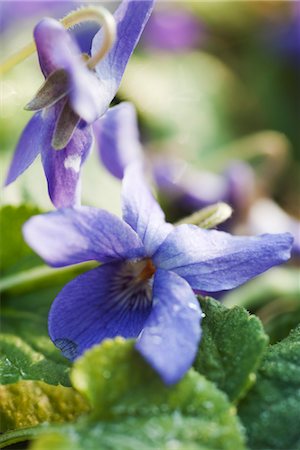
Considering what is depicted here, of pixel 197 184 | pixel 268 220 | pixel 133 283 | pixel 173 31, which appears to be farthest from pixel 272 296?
pixel 173 31

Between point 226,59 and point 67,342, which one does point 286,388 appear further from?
point 226,59

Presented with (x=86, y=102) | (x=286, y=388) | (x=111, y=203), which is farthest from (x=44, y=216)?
(x=111, y=203)

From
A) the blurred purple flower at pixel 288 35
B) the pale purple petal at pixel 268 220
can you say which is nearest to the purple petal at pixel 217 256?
the pale purple petal at pixel 268 220

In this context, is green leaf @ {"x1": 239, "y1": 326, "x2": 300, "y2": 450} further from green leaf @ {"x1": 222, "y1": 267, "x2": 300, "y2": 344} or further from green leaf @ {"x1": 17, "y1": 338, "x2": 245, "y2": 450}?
green leaf @ {"x1": 222, "y1": 267, "x2": 300, "y2": 344}

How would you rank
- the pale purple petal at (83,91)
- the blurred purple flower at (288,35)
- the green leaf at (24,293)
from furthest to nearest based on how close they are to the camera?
the blurred purple flower at (288,35)
the green leaf at (24,293)
the pale purple petal at (83,91)

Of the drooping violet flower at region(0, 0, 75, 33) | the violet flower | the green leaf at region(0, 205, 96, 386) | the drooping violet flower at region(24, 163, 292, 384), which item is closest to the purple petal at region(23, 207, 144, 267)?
the drooping violet flower at region(24, 163, 292, 384)

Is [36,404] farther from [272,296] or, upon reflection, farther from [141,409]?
[272,296]

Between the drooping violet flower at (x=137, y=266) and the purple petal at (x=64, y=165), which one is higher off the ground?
the purple petal at (x=64, y=165)

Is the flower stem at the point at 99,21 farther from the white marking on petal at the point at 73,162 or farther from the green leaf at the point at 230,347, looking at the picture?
the green leaf at the point at 230,347

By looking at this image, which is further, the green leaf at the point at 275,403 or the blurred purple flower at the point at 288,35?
the blurred purple flower at the point at 288,35
